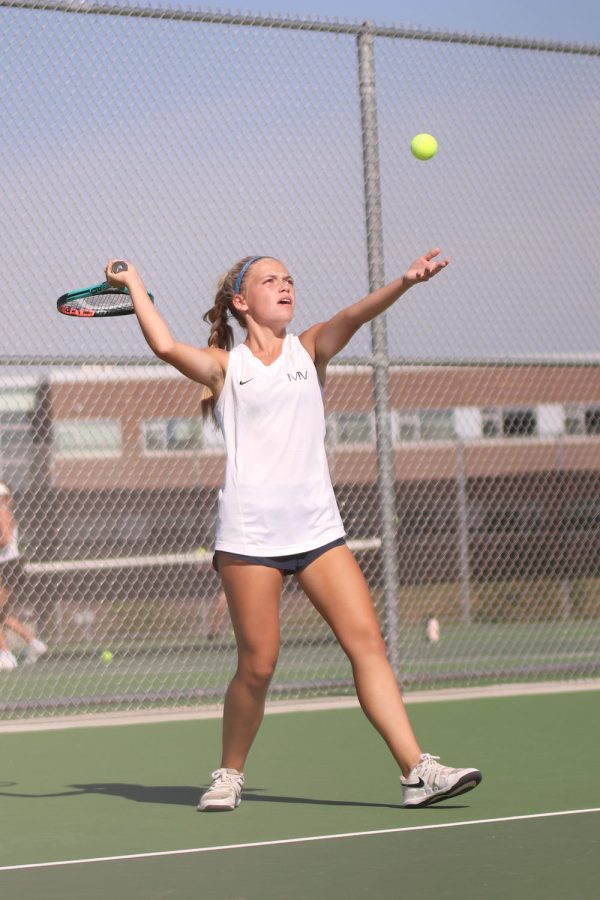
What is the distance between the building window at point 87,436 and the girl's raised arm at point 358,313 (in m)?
9.67

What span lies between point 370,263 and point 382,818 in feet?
13.7

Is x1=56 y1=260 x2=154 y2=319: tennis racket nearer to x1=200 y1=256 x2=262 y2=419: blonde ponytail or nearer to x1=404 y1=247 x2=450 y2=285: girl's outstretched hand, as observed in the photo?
x1=200 y1=256 x2=262 y2=419: blonde ponytail

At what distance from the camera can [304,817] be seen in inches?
193

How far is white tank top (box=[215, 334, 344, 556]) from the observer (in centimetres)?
495

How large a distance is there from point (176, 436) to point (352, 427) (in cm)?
175

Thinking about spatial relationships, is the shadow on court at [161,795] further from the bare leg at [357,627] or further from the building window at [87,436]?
the building window at [87,436]

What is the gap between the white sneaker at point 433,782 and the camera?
187 inches

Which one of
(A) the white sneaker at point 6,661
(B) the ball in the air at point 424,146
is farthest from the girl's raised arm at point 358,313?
(A) the white sneaker at point 6,661

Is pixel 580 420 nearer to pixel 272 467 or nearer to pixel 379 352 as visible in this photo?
pixel 379 352

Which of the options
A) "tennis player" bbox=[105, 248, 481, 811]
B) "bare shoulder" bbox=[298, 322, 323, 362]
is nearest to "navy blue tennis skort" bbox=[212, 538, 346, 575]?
"tennis player" bbox=[105, 248, 481, 811]

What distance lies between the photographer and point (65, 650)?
473 inches

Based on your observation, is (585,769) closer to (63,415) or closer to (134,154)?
(134,154)

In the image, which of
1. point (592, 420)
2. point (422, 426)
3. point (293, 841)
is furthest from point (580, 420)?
point (293, 841)

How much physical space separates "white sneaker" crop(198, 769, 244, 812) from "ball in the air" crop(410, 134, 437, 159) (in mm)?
4256
